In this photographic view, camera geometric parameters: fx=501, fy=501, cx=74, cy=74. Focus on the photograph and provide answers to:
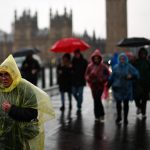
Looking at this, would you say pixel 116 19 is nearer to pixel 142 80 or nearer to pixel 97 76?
pixel 142 80

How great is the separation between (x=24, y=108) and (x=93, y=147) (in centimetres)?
348

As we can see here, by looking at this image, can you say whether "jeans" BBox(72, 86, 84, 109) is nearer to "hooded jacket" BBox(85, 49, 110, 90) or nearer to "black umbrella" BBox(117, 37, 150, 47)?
"hooded jacket" BBox(85, 49, 110, 90)

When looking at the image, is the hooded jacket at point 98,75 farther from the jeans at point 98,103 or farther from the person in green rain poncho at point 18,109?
the person in green rain poncho at point 18,109

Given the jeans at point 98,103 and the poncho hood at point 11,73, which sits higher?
the poncho hood at point 11,73

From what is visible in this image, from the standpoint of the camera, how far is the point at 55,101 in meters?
15.4

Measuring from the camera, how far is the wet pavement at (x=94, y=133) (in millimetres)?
7816

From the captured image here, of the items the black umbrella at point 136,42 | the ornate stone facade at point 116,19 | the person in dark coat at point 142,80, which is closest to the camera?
the person in dark coat at point 142,80

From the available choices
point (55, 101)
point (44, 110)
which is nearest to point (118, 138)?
point (44, 110)

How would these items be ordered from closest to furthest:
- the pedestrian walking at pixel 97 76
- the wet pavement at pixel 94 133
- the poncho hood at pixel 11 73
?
the poncho hood at pixel 11 73 → the wet pavement at pixel 94 133 → the pedestrian walking at pixel 97 76

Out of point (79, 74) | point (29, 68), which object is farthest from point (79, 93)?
point (29, 68)

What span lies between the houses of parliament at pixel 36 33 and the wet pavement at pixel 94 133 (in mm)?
90657

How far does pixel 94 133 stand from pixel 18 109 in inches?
193

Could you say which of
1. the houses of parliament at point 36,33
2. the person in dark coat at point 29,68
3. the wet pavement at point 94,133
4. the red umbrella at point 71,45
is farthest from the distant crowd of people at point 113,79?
the houses of parliament at point 36,33

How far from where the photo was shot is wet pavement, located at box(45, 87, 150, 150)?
7816mm
